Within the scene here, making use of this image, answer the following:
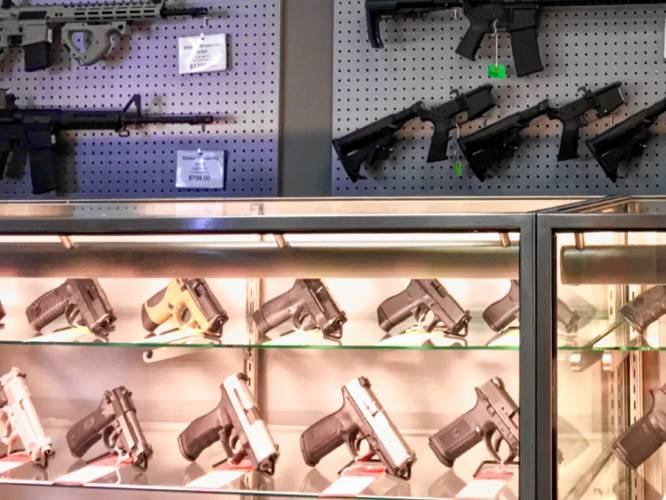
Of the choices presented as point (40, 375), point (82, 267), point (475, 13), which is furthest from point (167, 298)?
point (475, 13)

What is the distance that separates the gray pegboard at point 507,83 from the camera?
2904mm

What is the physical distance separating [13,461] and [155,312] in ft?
1.60

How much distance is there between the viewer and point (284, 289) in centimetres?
221

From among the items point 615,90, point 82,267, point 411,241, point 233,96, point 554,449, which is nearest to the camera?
point 554,449

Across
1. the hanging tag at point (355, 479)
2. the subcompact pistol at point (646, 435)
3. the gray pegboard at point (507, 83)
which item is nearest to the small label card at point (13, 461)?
the hanging tag at point (355, 479)

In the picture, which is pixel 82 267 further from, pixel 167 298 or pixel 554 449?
pixel 554 449

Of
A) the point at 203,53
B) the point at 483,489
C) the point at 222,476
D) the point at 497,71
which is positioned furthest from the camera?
the point at 203,53

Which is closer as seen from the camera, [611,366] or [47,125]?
[611,366]

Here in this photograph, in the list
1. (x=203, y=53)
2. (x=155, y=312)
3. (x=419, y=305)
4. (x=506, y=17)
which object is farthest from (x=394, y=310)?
(x=203, y=53)

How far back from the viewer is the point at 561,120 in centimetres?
287

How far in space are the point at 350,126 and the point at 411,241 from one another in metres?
1.28

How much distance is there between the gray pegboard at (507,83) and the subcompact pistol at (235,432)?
83cm

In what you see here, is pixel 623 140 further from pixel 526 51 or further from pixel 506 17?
pixel 506 17

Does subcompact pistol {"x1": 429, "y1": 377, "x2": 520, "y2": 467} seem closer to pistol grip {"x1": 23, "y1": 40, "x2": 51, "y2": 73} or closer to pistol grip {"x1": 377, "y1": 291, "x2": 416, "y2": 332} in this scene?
pistol grip {"x1": 377, "y1": 291, "x2": 416, "y2": 332}
